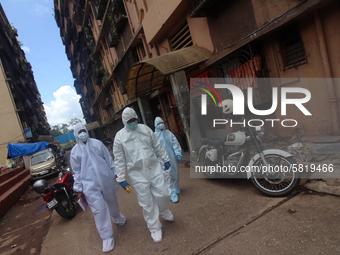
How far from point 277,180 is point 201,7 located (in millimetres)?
5112

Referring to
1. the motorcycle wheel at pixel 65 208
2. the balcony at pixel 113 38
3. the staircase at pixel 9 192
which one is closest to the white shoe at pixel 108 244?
the motorcycle wheel at pixel 65 208

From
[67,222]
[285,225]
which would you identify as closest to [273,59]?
[285,225]

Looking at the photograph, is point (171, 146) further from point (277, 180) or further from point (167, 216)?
point (277, 180)

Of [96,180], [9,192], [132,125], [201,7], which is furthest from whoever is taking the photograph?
[9,192]

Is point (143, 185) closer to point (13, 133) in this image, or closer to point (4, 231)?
point (4, 231)

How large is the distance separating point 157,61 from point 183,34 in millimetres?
2765

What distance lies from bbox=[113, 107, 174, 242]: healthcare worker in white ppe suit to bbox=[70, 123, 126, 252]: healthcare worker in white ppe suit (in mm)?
412

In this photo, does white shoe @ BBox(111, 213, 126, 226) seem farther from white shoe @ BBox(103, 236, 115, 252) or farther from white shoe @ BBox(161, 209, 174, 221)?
white shoe @ BBox(161, 209, 174, 221)

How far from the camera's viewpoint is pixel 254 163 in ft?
11.3

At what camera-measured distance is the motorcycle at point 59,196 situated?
4.53 metres

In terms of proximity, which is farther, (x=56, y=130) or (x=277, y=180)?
(x=56, y=130)

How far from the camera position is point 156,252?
2684 millimetres

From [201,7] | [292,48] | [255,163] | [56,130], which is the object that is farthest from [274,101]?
[56,130]

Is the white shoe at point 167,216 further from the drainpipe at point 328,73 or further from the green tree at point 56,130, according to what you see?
the green tree at point 56,130
